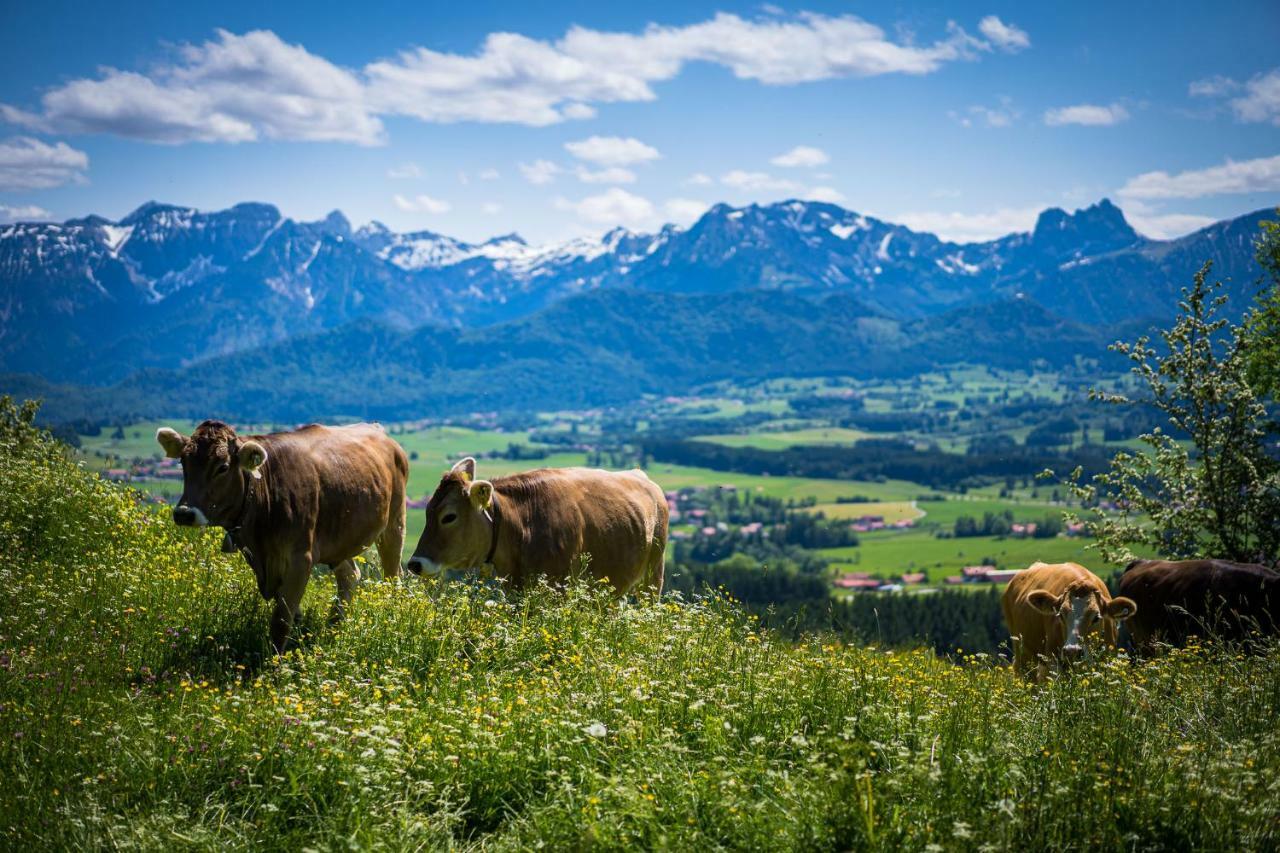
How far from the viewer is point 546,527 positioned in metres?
11.3

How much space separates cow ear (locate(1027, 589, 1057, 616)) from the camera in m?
11.5

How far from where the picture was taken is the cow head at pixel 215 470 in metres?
8.57

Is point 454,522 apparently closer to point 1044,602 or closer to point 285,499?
point 285,499

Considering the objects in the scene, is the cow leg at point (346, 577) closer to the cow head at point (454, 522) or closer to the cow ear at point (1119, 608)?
the cow head at point (454, 522)

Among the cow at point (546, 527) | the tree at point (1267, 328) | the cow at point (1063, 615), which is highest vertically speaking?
the tree at point (1267, 328)

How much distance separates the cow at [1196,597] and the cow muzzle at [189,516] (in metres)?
11.6

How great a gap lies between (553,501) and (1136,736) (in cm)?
727

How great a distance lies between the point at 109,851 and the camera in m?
5.17

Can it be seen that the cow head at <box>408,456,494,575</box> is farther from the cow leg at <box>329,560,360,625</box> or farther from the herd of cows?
the cow leg at <box>329,560,360,625</box>

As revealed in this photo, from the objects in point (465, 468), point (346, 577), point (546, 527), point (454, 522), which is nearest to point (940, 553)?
point (546, 527)

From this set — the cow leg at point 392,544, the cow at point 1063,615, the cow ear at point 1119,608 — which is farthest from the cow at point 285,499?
the cow ear at point 1119,608

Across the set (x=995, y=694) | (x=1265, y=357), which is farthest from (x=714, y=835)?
(x=1265, y=357)

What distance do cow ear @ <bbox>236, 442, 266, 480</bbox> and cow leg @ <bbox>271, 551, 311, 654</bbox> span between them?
41.0 inches

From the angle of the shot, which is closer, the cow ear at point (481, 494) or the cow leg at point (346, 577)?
the cow ear at point (481, 494)
